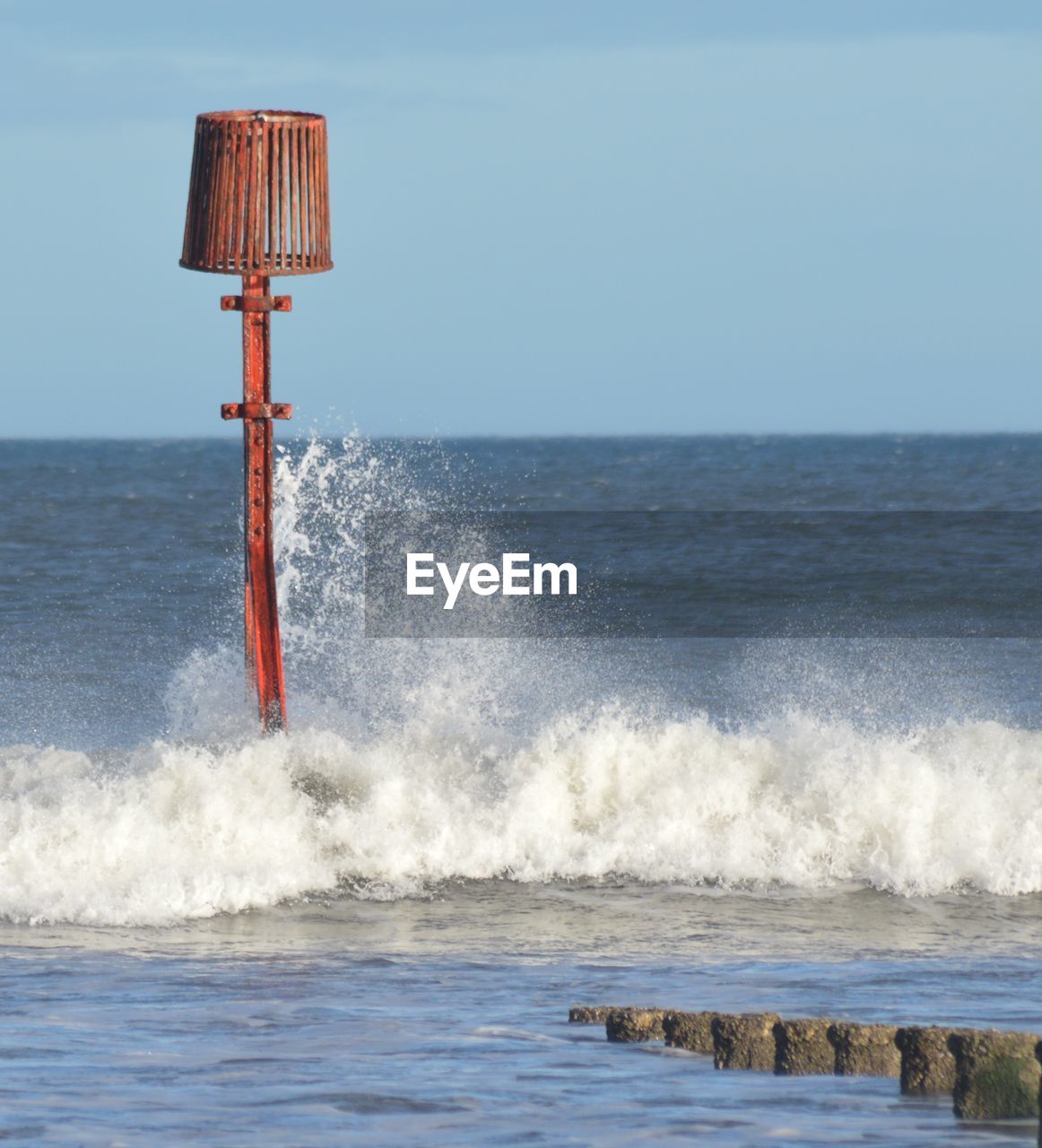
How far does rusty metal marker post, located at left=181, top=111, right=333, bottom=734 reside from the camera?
940 centimetres

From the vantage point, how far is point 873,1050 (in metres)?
6.34

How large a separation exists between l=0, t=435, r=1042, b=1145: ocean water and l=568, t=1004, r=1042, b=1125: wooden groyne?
2.9 inches

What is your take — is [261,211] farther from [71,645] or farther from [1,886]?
[71,645]

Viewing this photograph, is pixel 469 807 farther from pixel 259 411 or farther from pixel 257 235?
pixel 257 235

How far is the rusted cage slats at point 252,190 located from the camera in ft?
30.8

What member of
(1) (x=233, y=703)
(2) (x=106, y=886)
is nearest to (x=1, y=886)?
(2) (x=106, y=886)

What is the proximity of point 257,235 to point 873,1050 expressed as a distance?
207 inches

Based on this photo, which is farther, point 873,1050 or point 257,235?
point 257,235

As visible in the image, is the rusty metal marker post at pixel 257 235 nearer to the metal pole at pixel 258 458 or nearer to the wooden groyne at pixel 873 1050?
the metal pole at pixel 258 458

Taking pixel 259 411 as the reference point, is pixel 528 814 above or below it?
below
